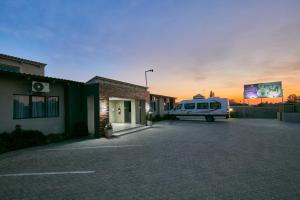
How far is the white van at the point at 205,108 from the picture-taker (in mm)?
21094

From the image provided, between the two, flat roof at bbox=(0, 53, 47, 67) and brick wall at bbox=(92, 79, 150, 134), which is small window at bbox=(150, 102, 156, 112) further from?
flat roof at bbox=(0, 53, 47, 67)

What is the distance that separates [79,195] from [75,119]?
31.2 feet

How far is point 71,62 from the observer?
20.4m

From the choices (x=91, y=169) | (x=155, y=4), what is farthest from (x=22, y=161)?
(x=155, y=4)

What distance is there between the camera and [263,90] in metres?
32.2

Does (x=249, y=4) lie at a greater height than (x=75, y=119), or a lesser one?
greater

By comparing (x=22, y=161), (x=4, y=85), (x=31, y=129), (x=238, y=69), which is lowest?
(x=22, y=161)

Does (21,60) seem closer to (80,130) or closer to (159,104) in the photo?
(80,130)

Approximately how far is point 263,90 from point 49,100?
33683mm

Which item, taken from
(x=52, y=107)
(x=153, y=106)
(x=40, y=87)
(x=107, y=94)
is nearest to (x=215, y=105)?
(x=153, y=106)

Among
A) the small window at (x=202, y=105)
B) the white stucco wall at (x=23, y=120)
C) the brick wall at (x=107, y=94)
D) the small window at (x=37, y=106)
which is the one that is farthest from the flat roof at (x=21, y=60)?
the small window at (x=202, y=105)

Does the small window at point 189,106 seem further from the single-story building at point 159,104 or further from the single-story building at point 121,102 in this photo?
the single-story building at point 121,102

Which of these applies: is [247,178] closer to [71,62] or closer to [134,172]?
[134,172]

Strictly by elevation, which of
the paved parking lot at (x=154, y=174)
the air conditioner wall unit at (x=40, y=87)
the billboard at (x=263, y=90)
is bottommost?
the paved parking lot at (x=154, y=174)
